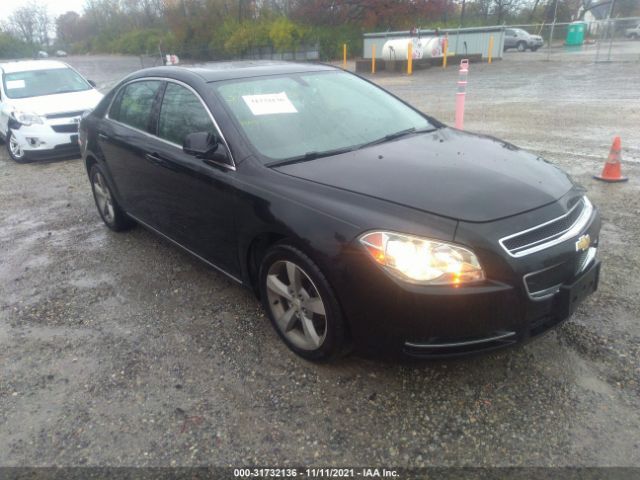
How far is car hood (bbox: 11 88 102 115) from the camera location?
8609 millimetres

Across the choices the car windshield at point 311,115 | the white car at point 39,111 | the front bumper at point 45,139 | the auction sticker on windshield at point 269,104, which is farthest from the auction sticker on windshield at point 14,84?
the auction sticker on windshield at point 269,104

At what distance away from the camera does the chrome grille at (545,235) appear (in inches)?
92.7

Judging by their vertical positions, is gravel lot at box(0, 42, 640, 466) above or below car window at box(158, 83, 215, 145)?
below

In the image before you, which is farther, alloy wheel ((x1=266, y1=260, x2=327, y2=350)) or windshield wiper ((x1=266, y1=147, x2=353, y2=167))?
windshield wiper ((x1=266, y1=147, x2=353, y2=167))

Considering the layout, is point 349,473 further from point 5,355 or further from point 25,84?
point 25,84

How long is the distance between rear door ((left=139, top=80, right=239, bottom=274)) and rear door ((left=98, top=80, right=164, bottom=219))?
0.45 ft

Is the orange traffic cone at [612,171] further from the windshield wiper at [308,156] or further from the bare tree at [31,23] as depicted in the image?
the bare tree at [31,23]

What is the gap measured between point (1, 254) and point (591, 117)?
10.3 m

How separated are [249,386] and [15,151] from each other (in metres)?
8.21

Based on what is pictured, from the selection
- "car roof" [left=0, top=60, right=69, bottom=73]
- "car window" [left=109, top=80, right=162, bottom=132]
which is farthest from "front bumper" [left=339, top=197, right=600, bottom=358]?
"car roof" [left=0, top=60, right=69, bottom=73]

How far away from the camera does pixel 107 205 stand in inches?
206

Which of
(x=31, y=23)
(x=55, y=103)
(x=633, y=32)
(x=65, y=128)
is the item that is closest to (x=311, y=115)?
(x=65, y=128)

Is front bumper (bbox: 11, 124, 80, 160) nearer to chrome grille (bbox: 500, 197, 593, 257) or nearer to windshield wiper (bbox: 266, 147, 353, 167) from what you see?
windshield wiper (bbox: 266, 147, 353, 167)

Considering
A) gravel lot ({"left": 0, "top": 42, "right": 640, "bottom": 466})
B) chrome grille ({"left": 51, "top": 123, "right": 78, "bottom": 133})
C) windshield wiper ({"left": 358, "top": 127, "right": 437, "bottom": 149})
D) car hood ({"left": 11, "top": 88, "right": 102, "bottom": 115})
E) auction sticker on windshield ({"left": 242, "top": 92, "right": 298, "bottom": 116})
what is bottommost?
gravel lot ({"left": 0, "top": 42, "right": 640, "bottom": 466})
